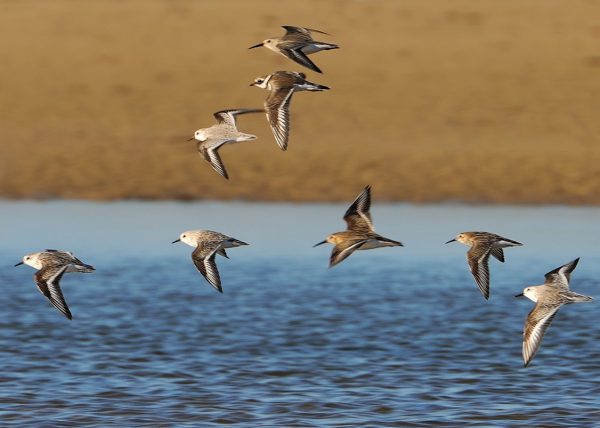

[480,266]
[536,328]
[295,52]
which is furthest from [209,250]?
[536,328]

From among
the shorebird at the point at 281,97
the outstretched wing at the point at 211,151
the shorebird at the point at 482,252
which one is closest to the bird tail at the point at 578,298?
the shorebird at the point at 482,252

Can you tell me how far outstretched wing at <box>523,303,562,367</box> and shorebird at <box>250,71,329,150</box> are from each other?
211 centimetres

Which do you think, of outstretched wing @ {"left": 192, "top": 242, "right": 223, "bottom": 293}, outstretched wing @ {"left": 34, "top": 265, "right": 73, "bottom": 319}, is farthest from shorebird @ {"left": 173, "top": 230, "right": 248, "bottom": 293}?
outstretched wing @ {"left": 34, "top": 265, "right": 73, "bottom": 319}

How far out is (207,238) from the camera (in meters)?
9.97

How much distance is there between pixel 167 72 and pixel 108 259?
775 centimetres

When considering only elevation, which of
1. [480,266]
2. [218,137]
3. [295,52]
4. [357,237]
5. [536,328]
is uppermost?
[295,52]

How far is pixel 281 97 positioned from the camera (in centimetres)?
1002

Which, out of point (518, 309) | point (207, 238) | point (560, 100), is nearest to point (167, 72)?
point (560, 100)

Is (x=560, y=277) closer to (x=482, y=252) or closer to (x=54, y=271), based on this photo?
(x=482, y=252)

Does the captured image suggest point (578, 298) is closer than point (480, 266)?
Yes

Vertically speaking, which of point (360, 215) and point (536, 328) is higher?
point (360, 215)

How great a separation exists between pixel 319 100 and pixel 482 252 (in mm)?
14183

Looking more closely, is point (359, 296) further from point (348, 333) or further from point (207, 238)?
point (207, 238)

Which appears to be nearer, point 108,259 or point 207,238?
point 207,238
